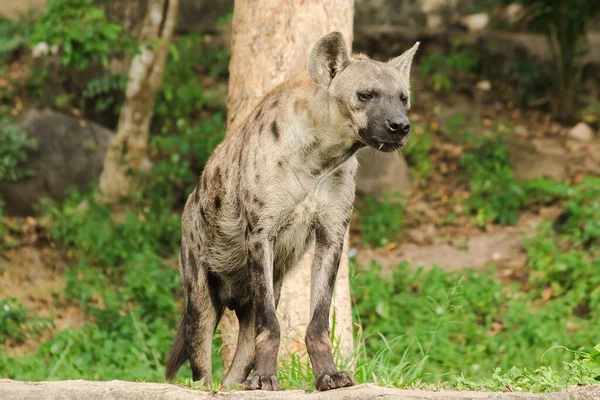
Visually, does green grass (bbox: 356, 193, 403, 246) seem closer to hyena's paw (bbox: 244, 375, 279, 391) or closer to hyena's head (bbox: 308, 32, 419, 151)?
hyena's head (bbox: 308, 32, 419, 151)

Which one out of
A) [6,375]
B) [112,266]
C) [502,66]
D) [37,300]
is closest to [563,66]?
[502,66]

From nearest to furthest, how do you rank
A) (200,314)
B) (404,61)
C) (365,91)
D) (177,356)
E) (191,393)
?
1. (191,393)
2. (365,91)
3. (404,61)
4. (200,314)
5. (177,356)

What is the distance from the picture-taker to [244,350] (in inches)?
197

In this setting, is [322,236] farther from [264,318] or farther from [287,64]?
A: [287,64]

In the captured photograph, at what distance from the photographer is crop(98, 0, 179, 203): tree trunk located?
961 cm

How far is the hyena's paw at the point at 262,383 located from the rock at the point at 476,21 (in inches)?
413

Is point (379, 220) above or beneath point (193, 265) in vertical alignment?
beneath

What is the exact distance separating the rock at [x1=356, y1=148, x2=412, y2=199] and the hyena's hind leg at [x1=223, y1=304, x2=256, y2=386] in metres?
5.42

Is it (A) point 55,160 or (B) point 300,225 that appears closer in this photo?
(B) point 300,225

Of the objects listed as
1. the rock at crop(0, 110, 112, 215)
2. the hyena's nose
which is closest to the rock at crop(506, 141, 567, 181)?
the rock at crop(0, 110, 112, 215)

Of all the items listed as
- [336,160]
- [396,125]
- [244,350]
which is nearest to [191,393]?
[244,350]

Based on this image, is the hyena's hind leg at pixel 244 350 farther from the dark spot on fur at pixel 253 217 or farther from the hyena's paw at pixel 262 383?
the hyena's paw at pixel 262 383

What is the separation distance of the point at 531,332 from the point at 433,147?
4.38 m

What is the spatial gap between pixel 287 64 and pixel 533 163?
5448mm
